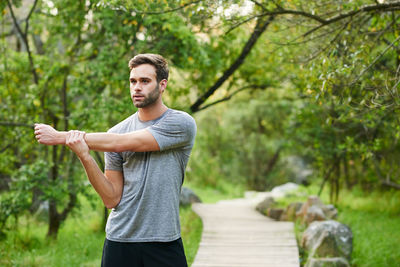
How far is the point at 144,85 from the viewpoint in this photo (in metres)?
2.24

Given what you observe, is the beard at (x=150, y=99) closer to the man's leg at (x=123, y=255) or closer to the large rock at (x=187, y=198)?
the man's leg at (x=123, y=255)

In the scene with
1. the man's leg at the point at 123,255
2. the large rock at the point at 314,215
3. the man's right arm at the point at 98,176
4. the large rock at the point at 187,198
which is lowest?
the large rock at the point at 187,198

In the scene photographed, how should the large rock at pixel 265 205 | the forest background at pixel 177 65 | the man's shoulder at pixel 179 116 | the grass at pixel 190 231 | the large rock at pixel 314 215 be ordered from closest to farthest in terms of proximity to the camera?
1. the man's shoulder at pixel 179 116
2. the forest background at pixel 177 65
3. the grass at pixel 190 231
4. the large rock at pixel 314 215
5. the large rock at pixel 265 205

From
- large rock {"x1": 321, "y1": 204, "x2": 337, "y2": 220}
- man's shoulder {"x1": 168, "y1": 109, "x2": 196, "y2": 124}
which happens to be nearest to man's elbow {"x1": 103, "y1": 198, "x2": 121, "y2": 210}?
man's shoulder {"x1": 168, "y1": 109, "x2": 196, "y2": 124}


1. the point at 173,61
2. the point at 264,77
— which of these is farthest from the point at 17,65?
the point at 264,77

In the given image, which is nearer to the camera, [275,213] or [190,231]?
[190,231]

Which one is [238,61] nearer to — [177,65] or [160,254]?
[177,65]

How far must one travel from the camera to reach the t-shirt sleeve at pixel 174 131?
7.20ft

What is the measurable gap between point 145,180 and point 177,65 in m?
4.45

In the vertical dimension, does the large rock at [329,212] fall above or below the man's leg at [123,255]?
below

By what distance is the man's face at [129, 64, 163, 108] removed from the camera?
223 cm

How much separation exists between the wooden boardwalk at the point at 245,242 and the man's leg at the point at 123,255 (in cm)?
345

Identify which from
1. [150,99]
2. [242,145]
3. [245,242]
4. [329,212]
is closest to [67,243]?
[245,242]

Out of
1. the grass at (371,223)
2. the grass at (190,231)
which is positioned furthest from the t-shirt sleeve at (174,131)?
the grass at (371,223)
